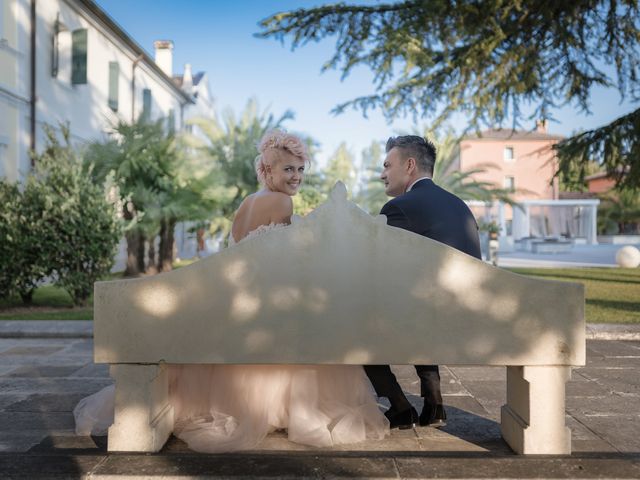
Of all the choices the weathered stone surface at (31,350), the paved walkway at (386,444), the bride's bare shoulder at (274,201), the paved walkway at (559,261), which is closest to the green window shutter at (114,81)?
the paved walkway at (559,261)

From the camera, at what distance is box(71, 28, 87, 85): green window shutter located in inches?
627

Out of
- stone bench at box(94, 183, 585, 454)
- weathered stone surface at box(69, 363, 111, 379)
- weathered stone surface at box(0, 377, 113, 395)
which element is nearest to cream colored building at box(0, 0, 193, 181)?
weathered stone surface at box(69, 363, 111, 379)

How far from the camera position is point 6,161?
13.3 meters

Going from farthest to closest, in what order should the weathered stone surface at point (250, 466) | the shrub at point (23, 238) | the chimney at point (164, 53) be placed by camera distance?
the chimney at point (164, 53) < the shrub at point (23, 238) < the weathered stone surface at point (250, 466)

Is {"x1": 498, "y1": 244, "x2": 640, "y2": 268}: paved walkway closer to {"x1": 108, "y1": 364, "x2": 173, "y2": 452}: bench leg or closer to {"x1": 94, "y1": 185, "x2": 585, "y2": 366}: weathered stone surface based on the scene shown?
{"x1": 94, "y1": 185, "x2": 585, "y2": 366}: weathered stone surface

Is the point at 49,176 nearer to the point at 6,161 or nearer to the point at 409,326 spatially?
the point at 6,161

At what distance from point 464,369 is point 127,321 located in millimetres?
3215

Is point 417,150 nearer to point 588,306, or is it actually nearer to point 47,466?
point 47,466

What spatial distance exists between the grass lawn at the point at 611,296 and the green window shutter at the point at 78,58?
13369 mm

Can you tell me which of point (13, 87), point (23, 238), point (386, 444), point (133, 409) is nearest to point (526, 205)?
point (13, 87)

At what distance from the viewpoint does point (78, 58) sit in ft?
53.1

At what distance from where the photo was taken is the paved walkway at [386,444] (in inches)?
87.7

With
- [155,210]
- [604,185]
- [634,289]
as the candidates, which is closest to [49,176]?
[155,210]

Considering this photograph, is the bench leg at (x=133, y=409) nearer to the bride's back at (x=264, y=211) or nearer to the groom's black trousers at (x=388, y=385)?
the bride's back at (x=264, y=211)
